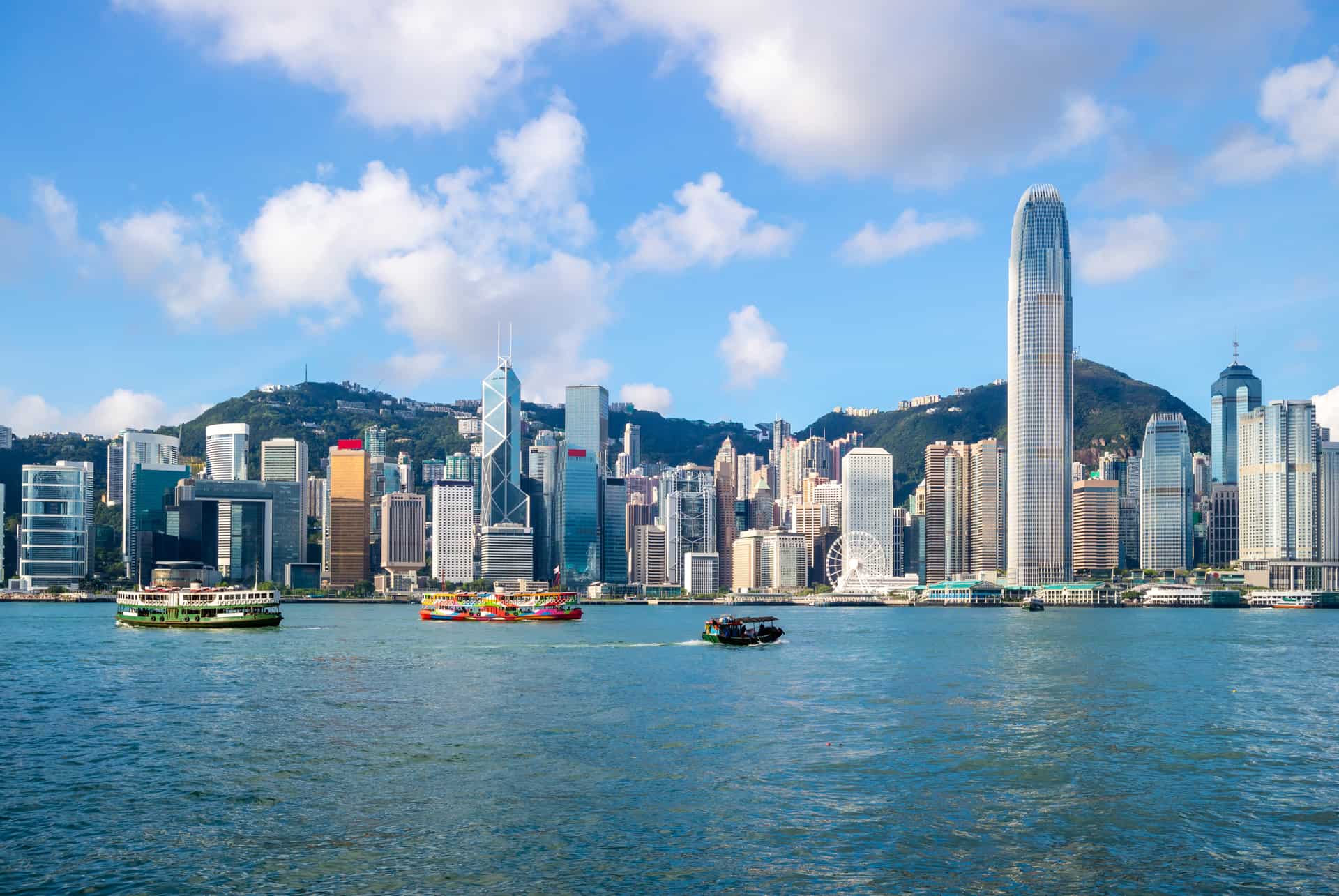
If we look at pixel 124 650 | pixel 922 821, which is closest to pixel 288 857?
pixel 922 821

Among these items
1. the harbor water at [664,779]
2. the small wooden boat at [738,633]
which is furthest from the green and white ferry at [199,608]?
the small wooden boat at [738,633]

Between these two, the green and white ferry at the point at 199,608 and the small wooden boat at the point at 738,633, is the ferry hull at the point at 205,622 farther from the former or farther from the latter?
the small wooden boat at the point at 738,633

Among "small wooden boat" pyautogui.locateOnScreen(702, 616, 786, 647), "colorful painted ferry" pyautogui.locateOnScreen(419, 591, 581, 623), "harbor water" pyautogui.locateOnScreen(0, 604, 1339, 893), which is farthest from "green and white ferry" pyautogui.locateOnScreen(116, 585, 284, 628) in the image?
"small wooden boat" pyautogui.locateOnScreen(702, 616, 786, 647)

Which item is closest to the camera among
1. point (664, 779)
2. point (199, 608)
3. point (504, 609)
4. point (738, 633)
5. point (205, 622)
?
point (664, 779)

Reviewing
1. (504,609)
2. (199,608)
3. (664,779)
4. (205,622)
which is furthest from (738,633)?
(664,779)

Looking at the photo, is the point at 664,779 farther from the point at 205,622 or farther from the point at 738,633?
the point at 205,622

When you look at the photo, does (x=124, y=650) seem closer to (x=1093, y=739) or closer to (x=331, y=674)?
(x=331, y=674)
